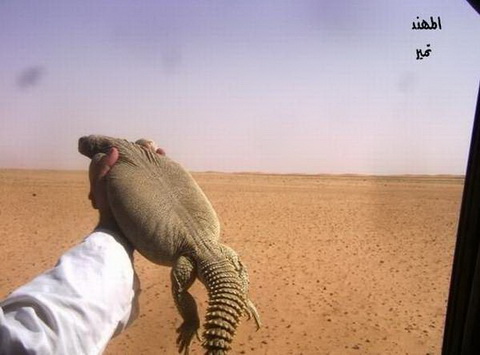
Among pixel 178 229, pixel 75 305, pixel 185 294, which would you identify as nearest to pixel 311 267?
pixel 185 294

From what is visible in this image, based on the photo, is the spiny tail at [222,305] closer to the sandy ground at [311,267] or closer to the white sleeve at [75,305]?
the white sleeve at [75,305]

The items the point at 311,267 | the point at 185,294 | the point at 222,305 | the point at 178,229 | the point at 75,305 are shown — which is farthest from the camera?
the point at 311,267

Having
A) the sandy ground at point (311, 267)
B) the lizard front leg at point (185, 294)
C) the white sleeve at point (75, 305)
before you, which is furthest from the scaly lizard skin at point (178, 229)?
the sandy ground at point (311, 267)

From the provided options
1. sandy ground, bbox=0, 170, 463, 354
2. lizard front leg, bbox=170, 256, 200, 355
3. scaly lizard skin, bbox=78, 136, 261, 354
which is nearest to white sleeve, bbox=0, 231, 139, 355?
scaly lizard skin, bbox=78, 136, 261, 354

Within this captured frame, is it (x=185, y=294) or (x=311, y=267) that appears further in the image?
(x=311, y=267)

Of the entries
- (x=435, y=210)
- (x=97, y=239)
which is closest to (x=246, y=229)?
(x=435, y=210)

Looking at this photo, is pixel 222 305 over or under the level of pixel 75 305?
under

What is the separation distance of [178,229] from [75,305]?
131 centimetres

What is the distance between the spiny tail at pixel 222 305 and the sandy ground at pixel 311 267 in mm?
2844

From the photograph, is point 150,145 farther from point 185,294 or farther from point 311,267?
point 311,267

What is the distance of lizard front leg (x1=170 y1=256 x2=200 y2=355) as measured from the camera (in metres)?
2.88

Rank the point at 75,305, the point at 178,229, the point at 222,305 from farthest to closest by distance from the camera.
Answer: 1. the point at 178,229
2. the point at 222,305
3. the point at 75,305

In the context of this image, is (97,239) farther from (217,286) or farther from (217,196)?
(217,196)

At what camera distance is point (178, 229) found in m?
2.76
